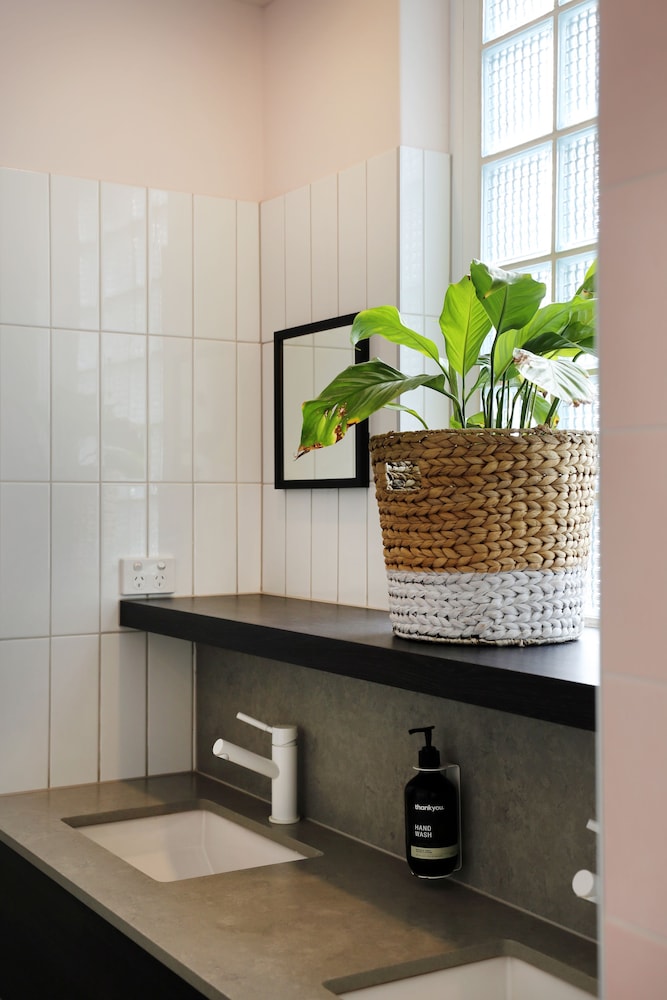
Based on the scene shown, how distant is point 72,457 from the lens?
224 cm

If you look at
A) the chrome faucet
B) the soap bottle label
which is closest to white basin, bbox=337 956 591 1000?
the soap bottle label

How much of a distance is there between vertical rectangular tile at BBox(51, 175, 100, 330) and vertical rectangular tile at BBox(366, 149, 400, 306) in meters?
0.60

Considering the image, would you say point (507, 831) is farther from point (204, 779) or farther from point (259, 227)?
point (259, 227)

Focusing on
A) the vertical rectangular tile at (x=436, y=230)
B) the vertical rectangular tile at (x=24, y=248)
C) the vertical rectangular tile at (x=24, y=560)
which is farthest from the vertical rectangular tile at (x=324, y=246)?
the vertical rectangular tile at (x=24, y=560)

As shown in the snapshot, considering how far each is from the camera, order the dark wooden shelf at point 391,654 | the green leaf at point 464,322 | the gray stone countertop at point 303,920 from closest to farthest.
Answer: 1. the dark wooden shelf at point 391,654
2. the gray stone countertop at point 303,920
3. the green leaf at point 464,322

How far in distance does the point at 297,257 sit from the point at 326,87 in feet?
1.15

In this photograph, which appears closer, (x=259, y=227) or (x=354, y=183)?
(x=354, y=183)

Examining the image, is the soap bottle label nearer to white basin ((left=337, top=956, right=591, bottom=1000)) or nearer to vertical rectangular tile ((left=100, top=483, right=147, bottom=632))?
white basin ((left=337, top=956, right=591, bottom=1000))

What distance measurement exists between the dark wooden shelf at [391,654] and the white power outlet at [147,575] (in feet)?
0.26

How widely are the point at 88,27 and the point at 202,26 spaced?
27 centimetres

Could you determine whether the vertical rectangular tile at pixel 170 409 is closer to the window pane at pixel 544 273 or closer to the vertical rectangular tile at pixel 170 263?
the vertical rectangular tile at pixel 170 263

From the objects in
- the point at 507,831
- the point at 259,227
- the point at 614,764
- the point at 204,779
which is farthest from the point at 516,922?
the point at 259,227

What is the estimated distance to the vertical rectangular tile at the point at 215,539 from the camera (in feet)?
7.85

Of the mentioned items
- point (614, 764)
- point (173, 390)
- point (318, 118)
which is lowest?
point (614, 764)
